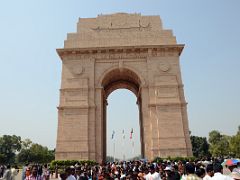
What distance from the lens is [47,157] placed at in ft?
261

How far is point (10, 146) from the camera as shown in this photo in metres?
79.9

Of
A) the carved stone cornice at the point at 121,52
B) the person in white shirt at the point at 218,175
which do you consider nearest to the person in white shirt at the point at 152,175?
the person in white shirt at the point at 218,175

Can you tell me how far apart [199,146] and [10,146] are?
54471 mm

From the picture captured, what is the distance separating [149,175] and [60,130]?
1826cm

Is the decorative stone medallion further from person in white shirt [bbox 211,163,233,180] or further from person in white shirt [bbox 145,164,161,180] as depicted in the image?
person in white shirt [bbox 211,163,233,180]

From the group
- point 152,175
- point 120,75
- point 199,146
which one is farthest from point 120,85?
point 199,146

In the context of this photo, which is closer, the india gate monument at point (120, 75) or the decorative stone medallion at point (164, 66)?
the india gate monument at point (120, 75)

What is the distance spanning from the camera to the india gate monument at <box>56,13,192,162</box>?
25.0 meters

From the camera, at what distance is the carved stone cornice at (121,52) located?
27656 mm

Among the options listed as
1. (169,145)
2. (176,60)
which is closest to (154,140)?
(169,145)

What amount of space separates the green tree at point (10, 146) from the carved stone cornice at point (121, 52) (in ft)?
197

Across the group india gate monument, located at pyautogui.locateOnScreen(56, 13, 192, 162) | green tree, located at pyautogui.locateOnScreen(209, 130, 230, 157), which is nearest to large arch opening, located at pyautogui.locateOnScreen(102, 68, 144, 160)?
india gate monument, located at pyautogui.locateOnScreen(56, 13, 192, 162)

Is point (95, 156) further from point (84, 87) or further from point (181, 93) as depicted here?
point (181, 93)

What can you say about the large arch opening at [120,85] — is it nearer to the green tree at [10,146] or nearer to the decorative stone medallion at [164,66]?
the decorative stone medallion at [164,66]
